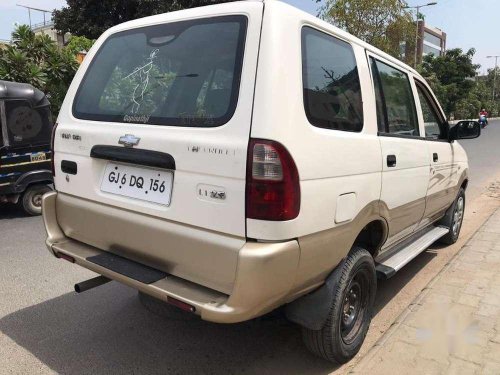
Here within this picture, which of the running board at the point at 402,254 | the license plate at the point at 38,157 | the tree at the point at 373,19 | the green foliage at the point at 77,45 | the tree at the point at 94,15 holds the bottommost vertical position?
the running board at the point at 402,254

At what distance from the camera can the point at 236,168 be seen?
2.27 metres

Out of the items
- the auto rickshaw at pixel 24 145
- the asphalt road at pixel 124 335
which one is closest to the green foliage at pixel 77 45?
the auto rickshaw at pixel 24 145

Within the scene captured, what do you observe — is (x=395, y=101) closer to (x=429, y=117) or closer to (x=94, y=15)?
(x=429, y=117)

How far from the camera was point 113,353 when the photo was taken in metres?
3.07

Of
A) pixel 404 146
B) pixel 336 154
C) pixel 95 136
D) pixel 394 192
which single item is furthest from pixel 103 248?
pixel 404 146

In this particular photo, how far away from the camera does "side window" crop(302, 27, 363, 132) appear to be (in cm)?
252

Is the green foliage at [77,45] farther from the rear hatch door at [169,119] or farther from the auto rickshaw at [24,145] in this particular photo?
the rear hatch door at [169,119]

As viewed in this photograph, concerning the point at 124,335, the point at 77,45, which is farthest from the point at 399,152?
the point at 77,45

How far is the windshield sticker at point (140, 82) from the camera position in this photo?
2779mm

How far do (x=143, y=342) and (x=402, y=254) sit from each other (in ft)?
7.02

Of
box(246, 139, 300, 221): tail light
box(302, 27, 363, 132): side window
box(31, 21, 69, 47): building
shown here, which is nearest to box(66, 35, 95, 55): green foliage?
box(31, 21, 69, 47): building

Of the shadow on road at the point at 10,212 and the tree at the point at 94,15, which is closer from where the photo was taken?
the shadow on road at the point at 10,212

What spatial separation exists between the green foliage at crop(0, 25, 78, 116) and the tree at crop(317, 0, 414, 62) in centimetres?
1066

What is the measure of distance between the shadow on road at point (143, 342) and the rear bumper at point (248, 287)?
2.46 feet
